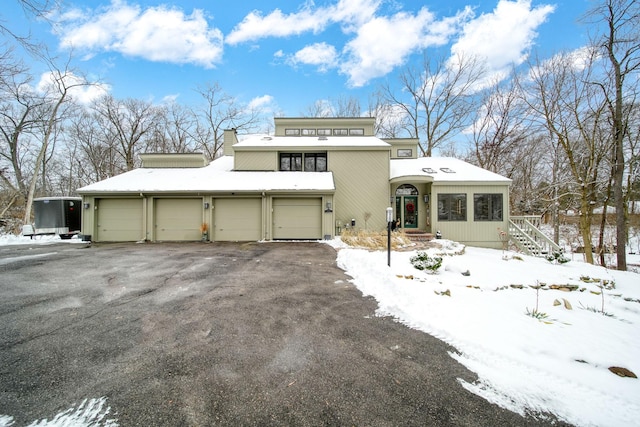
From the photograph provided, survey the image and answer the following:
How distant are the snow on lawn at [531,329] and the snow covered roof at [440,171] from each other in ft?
21.9

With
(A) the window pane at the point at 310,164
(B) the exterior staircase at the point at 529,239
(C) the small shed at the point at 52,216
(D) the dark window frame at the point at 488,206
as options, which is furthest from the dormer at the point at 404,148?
(C) the small shed at the point at 52,216

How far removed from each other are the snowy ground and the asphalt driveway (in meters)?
0.26

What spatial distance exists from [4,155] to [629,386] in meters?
31.2

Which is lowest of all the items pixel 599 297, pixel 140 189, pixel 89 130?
pixel 599 297

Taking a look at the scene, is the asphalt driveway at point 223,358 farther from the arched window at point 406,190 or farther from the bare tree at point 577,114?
the bare tree at point 577,114

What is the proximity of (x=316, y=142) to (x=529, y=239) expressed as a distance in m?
11.6

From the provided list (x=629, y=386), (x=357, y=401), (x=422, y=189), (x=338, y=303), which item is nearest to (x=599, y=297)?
(x=629, y=386)

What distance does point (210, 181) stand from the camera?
479 inches

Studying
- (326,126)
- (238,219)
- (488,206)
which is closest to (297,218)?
(238,219)

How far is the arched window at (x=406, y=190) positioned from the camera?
13492mm

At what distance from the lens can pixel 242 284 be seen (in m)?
5.21

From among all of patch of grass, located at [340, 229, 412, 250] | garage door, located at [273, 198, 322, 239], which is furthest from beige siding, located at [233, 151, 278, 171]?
patch of grass, located at [340, 229, 412, 250]

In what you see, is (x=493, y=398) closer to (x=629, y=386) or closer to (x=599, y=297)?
(x=629, y=386)

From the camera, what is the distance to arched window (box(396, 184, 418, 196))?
1349 centimetres
